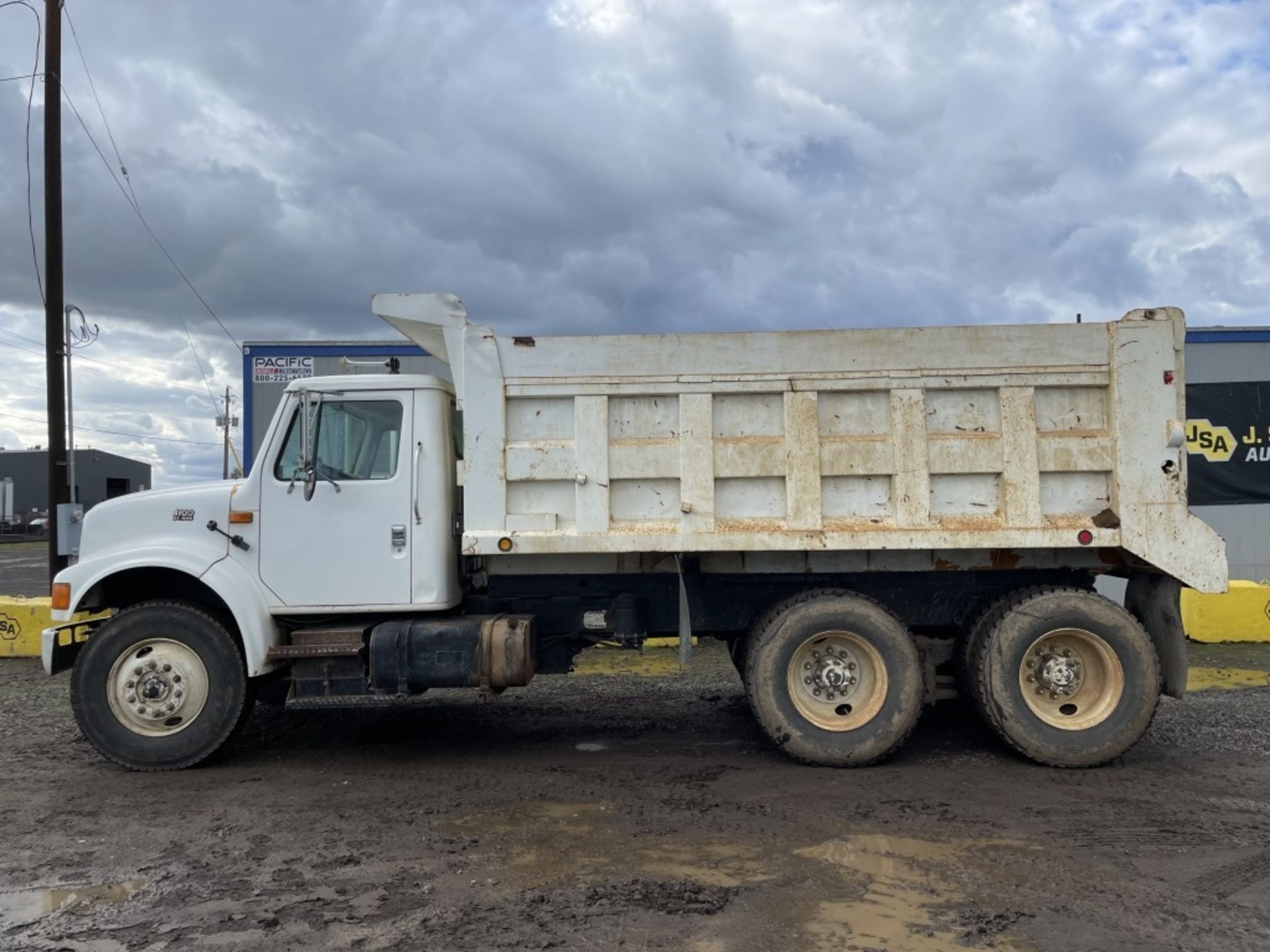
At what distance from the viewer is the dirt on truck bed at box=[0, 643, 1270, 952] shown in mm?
3869

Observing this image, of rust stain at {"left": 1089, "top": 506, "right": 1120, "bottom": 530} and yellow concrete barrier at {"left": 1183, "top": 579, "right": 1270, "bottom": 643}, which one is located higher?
rust stain at {"left": 1089, "top": 506, "right": 1120, "bottom": 530}

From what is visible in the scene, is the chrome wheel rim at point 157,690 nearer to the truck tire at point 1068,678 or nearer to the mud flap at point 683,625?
the mud flap at point 683,625

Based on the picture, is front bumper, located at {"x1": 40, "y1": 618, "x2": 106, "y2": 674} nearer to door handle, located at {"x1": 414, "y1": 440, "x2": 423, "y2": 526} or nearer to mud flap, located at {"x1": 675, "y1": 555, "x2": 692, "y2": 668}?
door handle, located at {"x1": 414, "y1": 440, "x2": 423, "y2": 526}

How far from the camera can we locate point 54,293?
A: 11.7 m

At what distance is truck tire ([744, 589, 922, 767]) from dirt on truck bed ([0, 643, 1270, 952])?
0.21 metres

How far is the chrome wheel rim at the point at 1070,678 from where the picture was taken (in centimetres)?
607

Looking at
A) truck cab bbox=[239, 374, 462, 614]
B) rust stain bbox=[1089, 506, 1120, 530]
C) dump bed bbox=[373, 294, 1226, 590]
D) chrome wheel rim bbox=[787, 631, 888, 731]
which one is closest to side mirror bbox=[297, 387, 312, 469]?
truck cab bbox=[239, 374, 462, 614]

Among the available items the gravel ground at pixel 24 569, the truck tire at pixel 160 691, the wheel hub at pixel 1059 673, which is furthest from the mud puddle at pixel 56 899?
the gravel ground at pixel 24 569

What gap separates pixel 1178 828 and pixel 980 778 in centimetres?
118

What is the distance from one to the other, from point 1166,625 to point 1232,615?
17.9ft

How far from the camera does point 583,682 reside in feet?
30.0

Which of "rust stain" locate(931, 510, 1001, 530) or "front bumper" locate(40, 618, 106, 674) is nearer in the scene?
"rust stain" locate(931, 510, 1001, 530)

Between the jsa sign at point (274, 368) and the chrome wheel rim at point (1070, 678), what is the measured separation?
976cm

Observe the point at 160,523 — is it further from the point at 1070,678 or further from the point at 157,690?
the point at 1070,678
